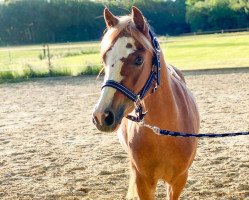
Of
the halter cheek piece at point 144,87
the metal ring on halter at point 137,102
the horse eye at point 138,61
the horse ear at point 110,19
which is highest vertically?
the horse ear at point 110,19

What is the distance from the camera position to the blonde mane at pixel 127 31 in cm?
219

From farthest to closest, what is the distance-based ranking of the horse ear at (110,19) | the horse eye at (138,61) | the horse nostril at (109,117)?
the horse ear at (110,19) → the horse eye at (138,61) → the horse nostril at (109,117)

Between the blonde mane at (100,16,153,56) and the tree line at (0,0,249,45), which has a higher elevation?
the blonde mane at (100,16,153,56)

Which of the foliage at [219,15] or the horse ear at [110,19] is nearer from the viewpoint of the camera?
the horse ear at [110,19]

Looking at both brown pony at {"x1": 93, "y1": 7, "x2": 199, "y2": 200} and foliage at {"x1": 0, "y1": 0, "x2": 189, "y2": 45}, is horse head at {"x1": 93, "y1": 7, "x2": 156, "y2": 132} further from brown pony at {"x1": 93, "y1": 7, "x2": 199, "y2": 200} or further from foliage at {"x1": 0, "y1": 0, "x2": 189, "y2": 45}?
foliage at {"x1": 0, "y1": 0, "x2": 189, "y2": 45}

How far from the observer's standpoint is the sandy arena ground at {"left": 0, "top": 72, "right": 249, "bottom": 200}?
4.32 meters

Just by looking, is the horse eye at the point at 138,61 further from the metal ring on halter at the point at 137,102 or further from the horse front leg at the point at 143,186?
the horse front leg at the point at 143,186

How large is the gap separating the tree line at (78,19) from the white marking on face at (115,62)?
36.8m

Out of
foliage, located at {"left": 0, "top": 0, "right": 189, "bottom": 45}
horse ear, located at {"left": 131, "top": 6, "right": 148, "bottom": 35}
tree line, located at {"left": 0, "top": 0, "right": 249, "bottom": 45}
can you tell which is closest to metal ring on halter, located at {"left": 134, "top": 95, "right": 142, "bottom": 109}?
horse ear, located at {"left": 131, "top": 6, "right": 148, "bottom": 35}

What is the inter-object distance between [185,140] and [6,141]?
4634 millimetres

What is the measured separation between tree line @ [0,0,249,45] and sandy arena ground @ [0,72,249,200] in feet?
98.7

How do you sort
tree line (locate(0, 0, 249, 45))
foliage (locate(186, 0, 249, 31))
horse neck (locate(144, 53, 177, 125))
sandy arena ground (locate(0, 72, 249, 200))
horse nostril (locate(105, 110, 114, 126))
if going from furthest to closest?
foliage (locate(186, 0, 249, 31))
tree line (locate(0, 0, 249, 45))
sandy arena ground (locate(0, 72, 249, 200))
horse neck (locate(144, 53, 177, 125))
horse nostril (locate(105, 110, 114, 126))

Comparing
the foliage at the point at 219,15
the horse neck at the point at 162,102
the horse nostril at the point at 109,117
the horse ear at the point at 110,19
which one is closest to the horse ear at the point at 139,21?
the horse ear at the point at 110,19

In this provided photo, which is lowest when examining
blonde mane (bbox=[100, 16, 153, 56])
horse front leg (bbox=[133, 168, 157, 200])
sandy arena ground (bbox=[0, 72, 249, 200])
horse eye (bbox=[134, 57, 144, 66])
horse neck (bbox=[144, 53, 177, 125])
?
sandy arena ground (bbox=[0, 72, 249, 200])
